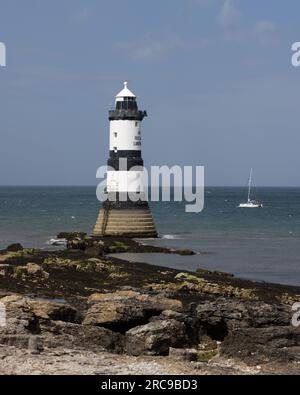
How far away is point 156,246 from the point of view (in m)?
61.4

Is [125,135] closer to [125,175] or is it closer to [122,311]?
[125,175]

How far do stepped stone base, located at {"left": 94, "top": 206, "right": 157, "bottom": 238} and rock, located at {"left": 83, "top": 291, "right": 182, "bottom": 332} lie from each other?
135ft

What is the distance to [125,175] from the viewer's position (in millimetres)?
65188

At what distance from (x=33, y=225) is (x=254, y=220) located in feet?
109

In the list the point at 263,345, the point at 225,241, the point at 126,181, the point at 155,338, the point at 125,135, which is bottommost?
the point at 225,241

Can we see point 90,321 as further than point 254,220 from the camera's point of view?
No

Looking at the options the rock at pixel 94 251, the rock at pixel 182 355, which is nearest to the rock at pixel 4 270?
the rock at pixel 94 251

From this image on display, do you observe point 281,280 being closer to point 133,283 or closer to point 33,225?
point 133,283

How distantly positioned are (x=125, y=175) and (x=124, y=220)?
3.59m

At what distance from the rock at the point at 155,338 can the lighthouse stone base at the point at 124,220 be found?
43.4m

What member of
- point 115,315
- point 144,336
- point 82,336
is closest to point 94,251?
point 115,315

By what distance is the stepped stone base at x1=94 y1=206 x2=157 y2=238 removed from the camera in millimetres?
65688

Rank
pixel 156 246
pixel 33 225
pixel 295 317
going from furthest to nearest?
pixel 33 225, pixel 156 246, pixel 295 317

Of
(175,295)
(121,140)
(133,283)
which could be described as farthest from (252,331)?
(121,140)
